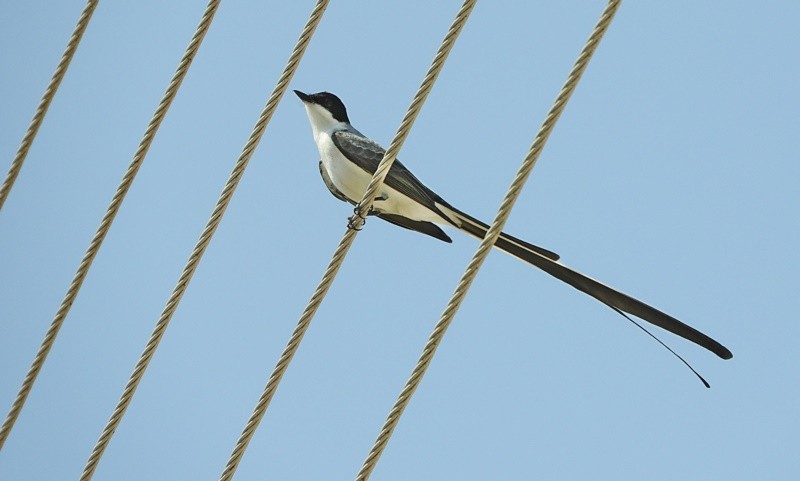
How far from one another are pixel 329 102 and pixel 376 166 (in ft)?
3.00

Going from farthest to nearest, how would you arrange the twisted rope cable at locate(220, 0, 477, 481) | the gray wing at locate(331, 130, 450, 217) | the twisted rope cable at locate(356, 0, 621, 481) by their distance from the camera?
the gray wing at locate(331, 130, 450, 217), the twisted rope cable at locate(220, 0, 477, 481), the twisted rope cable at locate(356, 0, 621, 481)

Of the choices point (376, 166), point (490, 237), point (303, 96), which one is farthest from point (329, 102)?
point (490, 237)

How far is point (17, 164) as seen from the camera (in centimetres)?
354

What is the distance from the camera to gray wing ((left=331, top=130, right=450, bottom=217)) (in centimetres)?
480

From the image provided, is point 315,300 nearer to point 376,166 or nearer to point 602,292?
point 602,292

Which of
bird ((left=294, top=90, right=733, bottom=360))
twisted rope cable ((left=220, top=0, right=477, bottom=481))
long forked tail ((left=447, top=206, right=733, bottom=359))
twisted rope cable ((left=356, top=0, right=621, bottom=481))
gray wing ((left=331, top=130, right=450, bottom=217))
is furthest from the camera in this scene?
gray wing ((left=331, top=130, right=450, bottom=217))

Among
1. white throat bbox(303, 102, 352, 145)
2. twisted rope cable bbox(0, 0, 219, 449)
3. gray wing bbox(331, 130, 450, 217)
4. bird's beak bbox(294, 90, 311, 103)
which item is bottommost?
twisted rope cable bbox(0, 0, 219, 449)

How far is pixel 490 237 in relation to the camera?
2586 millimetres

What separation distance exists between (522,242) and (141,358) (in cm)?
155

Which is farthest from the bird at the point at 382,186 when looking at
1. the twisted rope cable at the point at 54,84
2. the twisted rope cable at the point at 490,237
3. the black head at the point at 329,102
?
the twisted rope cable at the point at 54,84

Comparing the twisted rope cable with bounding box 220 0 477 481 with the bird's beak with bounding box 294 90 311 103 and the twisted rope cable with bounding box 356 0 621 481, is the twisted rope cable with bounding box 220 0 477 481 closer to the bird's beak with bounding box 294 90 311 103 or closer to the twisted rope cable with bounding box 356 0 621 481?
the twisted rope cable with bounding box 356 0 621 481

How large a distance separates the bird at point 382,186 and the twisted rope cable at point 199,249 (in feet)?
4.06

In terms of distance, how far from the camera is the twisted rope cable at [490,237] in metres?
2.55

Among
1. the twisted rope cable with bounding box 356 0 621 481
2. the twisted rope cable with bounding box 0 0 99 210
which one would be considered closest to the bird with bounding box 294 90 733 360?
the twisted rope cable with bounding box 356 0 621 481
